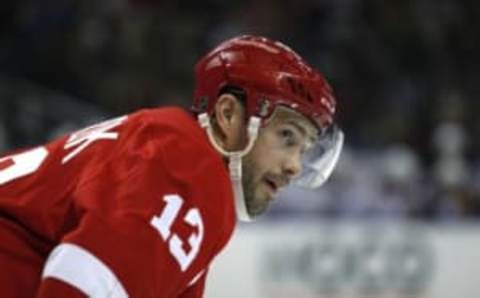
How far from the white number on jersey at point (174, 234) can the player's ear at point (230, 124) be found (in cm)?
23

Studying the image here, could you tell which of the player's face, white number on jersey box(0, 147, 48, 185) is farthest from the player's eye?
white number on jersey box(0, 147, 48, 185)

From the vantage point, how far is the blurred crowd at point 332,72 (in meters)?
6.12

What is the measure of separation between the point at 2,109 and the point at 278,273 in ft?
5.84

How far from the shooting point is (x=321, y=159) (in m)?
2.13

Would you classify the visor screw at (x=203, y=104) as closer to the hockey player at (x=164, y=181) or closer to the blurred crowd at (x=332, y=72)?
the hockey player at (x=164, y=181)

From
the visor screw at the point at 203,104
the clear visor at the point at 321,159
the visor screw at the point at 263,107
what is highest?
the visor screw at the point at 263,107

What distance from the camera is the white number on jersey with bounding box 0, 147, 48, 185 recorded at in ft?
6.01

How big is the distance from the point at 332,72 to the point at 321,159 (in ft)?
16.5

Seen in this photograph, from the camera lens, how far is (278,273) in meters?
5.63

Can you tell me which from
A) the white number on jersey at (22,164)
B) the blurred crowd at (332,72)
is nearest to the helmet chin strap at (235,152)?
the white number on jersey at (22,164)

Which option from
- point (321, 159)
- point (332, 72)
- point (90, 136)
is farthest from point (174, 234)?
point (332, 72)

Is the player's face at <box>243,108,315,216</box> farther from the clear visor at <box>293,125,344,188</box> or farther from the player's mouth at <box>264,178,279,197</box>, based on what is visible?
the clear visor at <box>293,125,344,188</box>

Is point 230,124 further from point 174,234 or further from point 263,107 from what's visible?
point 174,234

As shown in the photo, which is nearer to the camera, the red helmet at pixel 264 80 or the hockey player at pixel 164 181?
the hockey player at pixel 164 181
